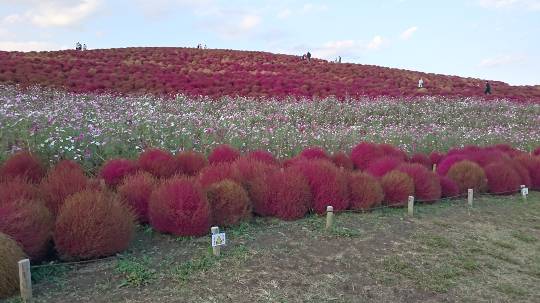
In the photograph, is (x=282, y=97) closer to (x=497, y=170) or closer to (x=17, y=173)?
(x=497, y=170)

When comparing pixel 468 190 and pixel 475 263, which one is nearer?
pixel 475 263

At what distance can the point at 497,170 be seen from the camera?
373 inches

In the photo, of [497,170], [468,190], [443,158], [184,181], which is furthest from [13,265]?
[443,158]

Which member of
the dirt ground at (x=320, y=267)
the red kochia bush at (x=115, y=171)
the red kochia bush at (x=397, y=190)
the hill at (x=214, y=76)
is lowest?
the dirt ground at (x=320, y=267)

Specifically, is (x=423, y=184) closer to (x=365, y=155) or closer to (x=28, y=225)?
(x=365, y=155)

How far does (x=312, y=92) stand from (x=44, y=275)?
18.7 m

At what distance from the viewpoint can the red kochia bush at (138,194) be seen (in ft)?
19.3

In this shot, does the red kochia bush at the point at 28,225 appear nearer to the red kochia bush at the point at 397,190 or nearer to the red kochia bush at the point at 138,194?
the red kochia bush at the point at 138,194

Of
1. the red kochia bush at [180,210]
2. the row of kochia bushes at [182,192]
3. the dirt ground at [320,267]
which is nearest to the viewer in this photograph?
the dirt ground at [320,267]

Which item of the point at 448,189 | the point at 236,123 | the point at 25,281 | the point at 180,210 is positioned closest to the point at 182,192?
the point at 180,210

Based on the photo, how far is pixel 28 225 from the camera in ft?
14.3

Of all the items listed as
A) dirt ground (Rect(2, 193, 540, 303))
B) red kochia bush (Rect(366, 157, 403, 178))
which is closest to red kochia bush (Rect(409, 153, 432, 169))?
red kochia bush (Rect(366, 157, 403, 178))

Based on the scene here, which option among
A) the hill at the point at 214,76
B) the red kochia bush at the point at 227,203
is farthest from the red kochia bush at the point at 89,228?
the hill at the point at 214,76

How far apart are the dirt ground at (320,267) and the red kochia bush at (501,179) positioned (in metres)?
2.66
